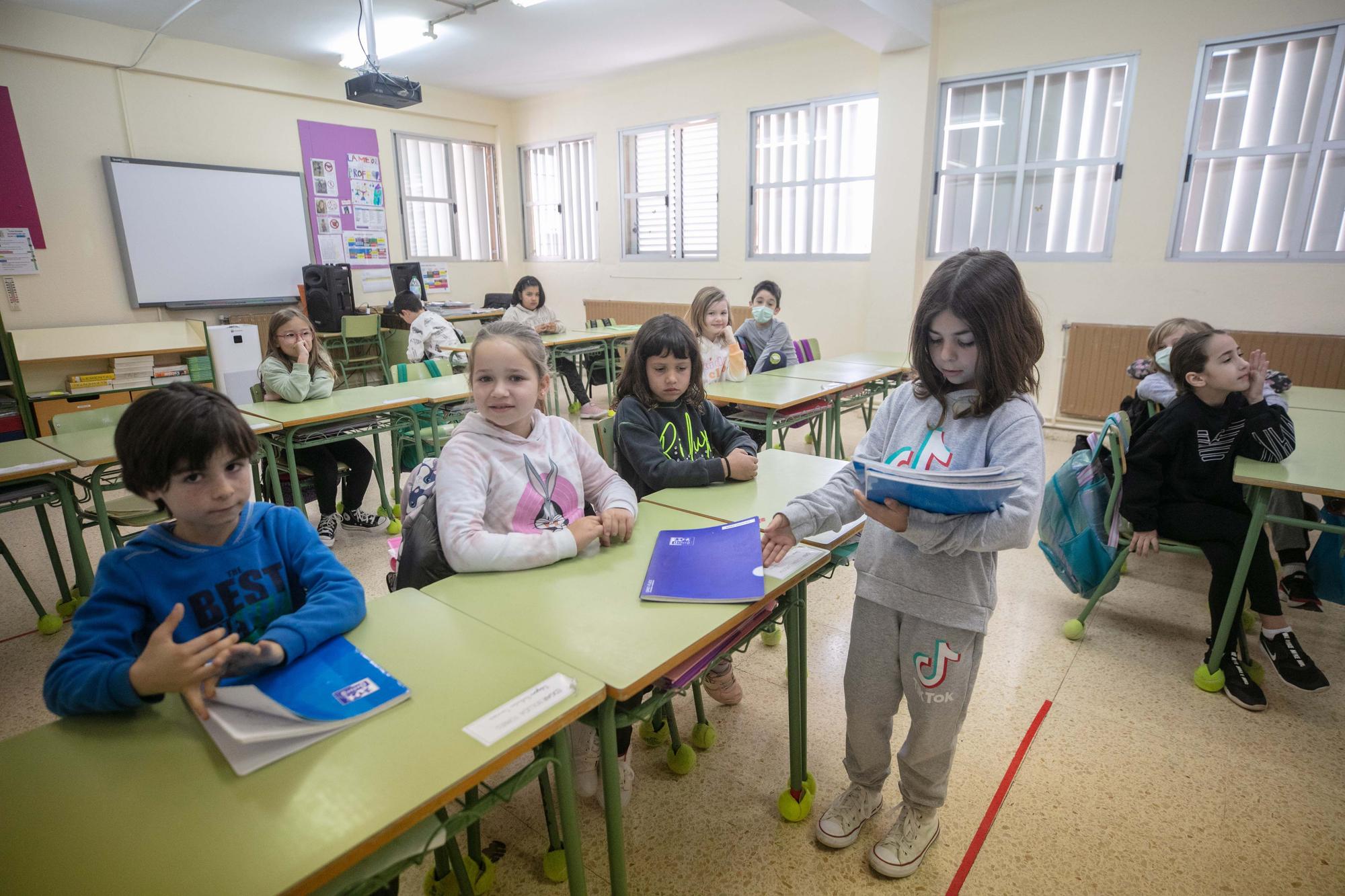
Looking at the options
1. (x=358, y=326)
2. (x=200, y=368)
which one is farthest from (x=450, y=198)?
(x=200, y=368)

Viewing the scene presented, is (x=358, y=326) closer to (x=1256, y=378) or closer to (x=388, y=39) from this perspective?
(x=388, y=39)

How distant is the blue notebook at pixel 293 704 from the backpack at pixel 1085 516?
7.41ft

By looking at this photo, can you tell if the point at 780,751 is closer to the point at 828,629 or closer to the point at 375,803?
the point at 828,629

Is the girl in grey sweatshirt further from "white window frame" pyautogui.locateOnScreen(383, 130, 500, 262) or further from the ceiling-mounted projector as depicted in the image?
"white window frame" pyautogui.locateOnScreen(383, 130, 500, 262)

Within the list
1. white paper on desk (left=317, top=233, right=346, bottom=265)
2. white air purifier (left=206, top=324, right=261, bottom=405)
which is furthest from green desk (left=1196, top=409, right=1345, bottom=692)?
white paper on desk (left=317, top=233, right=346, bottom=265)

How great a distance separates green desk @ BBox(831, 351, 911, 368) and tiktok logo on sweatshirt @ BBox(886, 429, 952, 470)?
321 centimetres

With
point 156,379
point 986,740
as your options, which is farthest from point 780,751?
point 156,379

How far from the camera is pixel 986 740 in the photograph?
1873 mm

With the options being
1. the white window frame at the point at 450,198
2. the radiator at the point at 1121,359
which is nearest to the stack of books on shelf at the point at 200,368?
the white window frame at the point at 450,198

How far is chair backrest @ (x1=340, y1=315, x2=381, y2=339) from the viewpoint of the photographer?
6.49 m

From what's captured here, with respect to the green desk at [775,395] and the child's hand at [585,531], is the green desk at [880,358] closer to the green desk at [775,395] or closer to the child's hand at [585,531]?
the green desk at [775,395]

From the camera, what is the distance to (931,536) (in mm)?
1170

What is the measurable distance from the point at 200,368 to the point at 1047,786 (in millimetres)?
6653

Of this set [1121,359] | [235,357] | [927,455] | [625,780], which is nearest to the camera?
[927,455]
